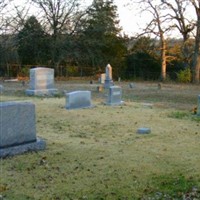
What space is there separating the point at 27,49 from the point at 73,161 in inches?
1304

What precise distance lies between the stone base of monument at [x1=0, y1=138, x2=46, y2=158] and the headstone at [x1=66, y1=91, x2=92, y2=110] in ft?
20.2

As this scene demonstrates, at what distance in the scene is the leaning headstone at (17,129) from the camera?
20.8 ft

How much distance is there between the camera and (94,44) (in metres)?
38.8

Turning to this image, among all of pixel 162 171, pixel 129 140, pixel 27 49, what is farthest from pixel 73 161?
pixel 27 49

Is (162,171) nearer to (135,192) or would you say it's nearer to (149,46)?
(135,192)

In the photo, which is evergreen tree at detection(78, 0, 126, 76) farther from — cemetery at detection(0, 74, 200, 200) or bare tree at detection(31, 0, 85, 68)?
cemetery at detection(0, 74, 200, 200)

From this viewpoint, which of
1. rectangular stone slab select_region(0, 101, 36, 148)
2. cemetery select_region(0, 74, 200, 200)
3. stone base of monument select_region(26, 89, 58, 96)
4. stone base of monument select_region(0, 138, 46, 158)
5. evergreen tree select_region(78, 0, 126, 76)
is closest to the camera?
cemetery select_region(0, 74, 200, 200)

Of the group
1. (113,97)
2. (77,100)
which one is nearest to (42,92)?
(113,97)

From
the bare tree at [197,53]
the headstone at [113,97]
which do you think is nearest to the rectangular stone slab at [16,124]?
the headstone at [113,97]

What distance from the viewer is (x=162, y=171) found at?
575 centimetres

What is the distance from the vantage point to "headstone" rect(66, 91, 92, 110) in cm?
1300

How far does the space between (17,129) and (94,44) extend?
32834 mm

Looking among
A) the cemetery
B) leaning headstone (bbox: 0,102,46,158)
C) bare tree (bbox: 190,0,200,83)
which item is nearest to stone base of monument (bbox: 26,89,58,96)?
the cemetery

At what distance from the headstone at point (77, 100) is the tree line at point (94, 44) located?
2279 cm
